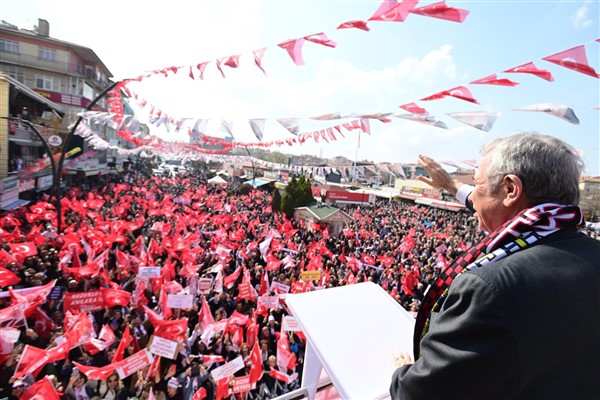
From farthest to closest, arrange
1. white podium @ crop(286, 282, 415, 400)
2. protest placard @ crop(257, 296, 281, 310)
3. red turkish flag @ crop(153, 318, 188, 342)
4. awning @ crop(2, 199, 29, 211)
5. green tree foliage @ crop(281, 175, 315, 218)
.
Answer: green tree foliage @ crop(281, 175, 315, 218) < awning @ crop(2, 199, 29, 211) < protest placard @ crop(257, 296, 281, 310) < red turkish flag @ crop(153, 318, 188, 342) < white podium @ crop(286, 282, 415, 400)

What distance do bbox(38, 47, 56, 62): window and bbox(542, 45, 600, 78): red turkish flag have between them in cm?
4699

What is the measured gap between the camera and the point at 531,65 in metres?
4.80

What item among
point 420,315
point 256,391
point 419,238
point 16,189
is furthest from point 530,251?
point 16,189

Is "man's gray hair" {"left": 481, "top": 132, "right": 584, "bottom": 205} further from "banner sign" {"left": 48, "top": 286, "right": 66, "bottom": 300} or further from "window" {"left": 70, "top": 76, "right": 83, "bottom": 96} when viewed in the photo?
"window" {"left": 70, "top": 76, "right": 83, "bottom": 96}

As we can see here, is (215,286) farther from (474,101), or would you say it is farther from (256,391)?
(474,101)

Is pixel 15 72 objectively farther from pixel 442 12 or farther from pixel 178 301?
pixel 442 12

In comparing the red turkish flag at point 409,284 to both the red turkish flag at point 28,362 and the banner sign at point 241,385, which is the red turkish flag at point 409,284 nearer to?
the banner sign at point 241,385

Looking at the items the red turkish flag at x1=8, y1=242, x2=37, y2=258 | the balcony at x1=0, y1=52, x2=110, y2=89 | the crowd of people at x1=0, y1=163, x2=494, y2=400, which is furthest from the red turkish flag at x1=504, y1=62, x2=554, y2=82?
the balcony at x1=0, y1=52, x2=110, y2=89

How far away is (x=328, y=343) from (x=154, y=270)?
7921mm

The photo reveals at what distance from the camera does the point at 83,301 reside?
6.62 metres

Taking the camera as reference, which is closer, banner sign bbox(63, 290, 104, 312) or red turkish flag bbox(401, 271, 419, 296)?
banner sign bbox(63, 290, 104, 312)

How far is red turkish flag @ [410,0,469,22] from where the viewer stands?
386 centimetres

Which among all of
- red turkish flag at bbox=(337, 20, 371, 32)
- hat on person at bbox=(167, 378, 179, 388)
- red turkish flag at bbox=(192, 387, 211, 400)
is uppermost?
red turkish flag at bbox=(337, 20, 371, 32)

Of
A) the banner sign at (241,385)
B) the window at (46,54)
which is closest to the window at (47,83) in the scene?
the window at (46,54)
